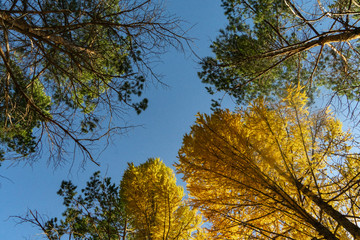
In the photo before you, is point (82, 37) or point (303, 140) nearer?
point (303, 140)

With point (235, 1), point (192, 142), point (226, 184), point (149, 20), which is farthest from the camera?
point (235, 1)

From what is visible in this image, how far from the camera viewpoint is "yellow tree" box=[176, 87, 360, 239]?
10.8 ft

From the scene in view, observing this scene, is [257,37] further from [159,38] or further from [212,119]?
[159,38]

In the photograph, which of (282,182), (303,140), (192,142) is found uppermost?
(192,142)

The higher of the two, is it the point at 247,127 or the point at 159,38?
the point at 159,38

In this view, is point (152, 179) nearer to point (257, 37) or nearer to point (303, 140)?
point (303, 140)

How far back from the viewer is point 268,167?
→ 385 cm

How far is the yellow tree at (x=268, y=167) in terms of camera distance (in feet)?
10.8

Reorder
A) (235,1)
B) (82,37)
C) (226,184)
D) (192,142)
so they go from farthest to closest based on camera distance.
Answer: (235,1)
(82,37)
(192,142)
(226,184)

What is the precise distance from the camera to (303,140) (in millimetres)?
3590

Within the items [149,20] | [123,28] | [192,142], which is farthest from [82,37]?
[192,142]

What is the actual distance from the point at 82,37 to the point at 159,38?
7.64ft

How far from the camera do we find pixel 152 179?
6.27 m

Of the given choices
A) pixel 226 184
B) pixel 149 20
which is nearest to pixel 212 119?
pixel 226 184
